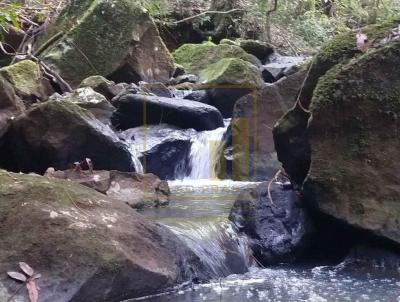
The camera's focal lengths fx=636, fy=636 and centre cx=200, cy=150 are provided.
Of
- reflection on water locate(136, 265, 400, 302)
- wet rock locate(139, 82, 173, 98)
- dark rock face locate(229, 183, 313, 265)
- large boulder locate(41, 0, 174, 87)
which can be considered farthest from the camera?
large boulder locate(41, 0, 174, 87)

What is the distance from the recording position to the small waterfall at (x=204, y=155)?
339 inches

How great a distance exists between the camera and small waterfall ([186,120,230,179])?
860cm

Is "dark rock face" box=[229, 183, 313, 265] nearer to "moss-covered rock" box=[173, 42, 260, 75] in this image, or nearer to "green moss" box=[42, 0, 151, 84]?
"green moss" box=[42, 0, 151, 84]

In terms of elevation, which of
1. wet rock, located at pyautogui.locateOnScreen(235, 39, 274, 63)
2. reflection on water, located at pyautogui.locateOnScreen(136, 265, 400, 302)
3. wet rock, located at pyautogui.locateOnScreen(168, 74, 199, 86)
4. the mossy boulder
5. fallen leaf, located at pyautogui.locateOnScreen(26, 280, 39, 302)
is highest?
wet rock, located at pyautogui.locateOnScreen(235, 39, 274, 63)

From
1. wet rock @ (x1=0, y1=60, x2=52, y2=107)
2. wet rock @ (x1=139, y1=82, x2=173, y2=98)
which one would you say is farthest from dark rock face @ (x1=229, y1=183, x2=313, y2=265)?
wet rock @ (x1=139, y1=82, x2=173, y2=98)

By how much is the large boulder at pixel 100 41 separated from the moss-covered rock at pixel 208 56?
166 cm

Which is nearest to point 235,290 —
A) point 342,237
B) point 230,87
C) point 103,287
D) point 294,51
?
point 103,287

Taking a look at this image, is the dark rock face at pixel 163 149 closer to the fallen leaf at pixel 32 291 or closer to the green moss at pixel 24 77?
the green moss at pixel 24 77

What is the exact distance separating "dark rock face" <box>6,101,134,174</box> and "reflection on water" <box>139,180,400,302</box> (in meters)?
2.19

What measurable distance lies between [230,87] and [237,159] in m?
2.27

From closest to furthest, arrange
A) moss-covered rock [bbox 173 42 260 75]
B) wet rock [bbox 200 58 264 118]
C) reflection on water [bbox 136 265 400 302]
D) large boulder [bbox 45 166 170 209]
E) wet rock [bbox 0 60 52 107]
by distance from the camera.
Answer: reflection on water [bbox 136 265 400 302] < large boulder [bbox 45 166 170 209] < wet rock [bbox 0 60 52 107] < wet rock [bbox 200 58 264 118] < moss-covered rock [bbox 173 42 260 75]

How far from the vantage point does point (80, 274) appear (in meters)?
3.51

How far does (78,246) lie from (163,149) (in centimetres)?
478

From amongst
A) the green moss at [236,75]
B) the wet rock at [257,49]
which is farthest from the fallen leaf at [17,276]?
the wet rock at [257,49]
